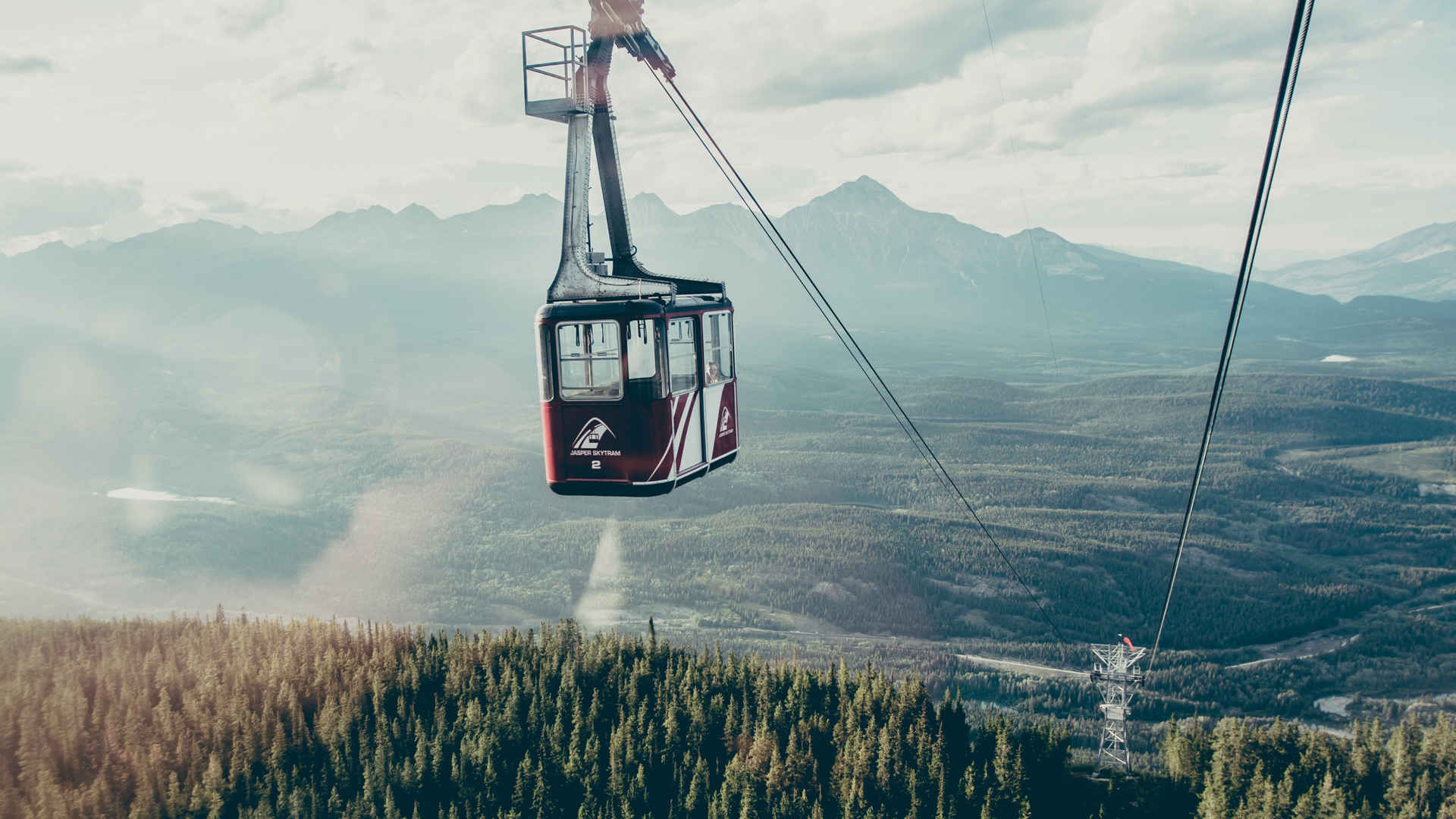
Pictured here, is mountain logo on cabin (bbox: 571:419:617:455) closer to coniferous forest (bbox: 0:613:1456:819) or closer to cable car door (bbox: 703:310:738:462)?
cable car door (bbox: 703:310:738:462)

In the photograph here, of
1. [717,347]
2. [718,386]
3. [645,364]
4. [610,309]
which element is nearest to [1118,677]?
[718,386]

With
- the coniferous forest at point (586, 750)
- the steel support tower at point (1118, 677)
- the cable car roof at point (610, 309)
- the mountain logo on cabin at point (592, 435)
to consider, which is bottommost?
the coniferous forest at point (586, 750)

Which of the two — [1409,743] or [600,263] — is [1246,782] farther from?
[600,263]

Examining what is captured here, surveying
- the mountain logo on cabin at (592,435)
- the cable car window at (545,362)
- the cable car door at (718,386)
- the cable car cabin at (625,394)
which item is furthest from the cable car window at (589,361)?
the cable car door at (718,386)

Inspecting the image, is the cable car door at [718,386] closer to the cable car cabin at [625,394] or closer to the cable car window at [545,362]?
the cable car cabin at [625,394]

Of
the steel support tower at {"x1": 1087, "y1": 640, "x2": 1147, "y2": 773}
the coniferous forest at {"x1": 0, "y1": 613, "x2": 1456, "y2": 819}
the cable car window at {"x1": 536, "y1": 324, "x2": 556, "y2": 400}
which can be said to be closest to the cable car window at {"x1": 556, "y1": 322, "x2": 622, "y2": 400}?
the cable car window at {"x1": 536, "y1": 324, "x2": 556, "y2": 400}

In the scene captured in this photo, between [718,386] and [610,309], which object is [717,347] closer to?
[718,386]
